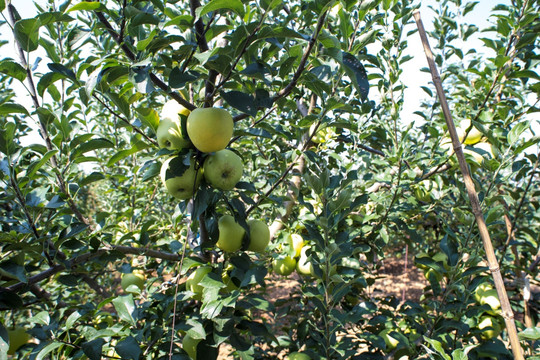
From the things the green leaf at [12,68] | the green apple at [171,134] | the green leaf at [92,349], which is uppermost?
the green leaf at [12,68]

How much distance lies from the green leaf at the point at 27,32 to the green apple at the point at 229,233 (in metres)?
0.82

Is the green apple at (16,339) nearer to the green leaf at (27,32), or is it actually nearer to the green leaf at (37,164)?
the green leaf at (37,164)

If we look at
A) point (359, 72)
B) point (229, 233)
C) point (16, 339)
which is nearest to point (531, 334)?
point (359, 72)

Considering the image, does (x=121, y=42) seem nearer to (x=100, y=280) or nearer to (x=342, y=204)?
(x=342, y=204)

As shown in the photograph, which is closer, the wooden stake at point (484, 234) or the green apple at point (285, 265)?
the wooden stake at point (484, 234)

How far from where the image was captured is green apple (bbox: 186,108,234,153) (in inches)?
38.4

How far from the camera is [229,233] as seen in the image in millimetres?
1284

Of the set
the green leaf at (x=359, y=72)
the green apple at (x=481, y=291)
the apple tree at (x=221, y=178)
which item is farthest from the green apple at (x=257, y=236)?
the green apple at (x=481, y=291)

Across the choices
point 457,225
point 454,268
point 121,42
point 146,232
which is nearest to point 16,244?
point 146,232

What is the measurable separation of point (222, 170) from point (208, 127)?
0.54 ft

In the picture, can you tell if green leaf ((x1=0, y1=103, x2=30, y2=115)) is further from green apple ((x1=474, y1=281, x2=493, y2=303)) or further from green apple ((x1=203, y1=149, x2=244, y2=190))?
green apple ((x1=474, y1=281, x2=493, y2=303))

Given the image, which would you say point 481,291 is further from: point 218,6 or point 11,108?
point 11,108

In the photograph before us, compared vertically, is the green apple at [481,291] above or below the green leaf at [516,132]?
below

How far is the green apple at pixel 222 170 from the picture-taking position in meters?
1.09
